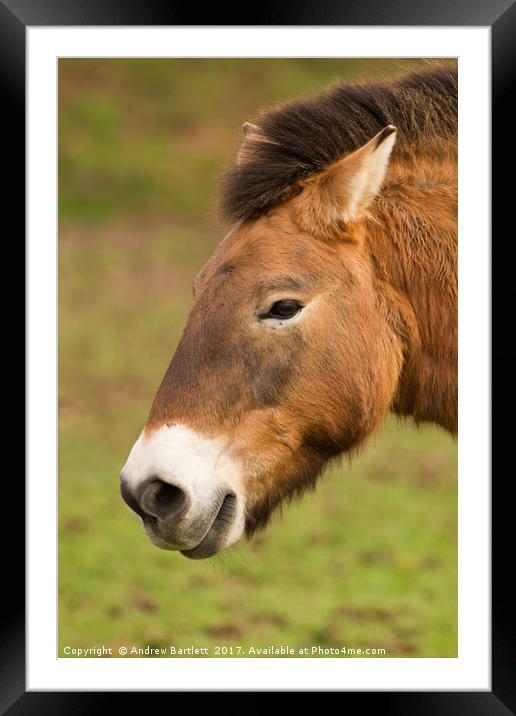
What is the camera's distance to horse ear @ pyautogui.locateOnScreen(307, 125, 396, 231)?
3049 millimetres

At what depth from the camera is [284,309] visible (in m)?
3.07

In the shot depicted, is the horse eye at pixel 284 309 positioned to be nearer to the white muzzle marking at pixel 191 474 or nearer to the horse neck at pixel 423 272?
the horse neck at pixel 423 272

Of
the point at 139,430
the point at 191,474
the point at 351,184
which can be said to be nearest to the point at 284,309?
the point at 351,184

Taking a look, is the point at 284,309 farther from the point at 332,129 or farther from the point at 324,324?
the point at 332,129

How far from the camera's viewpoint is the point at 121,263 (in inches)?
511

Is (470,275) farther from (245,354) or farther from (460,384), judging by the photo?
(245,354)

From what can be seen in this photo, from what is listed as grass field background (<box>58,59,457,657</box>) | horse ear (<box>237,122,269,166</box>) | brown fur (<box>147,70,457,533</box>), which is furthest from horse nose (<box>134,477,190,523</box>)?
horse ear (<box>237,122,269,166</box>)

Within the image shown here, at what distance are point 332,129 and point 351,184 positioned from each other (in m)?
0.34

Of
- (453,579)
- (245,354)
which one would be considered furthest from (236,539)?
(453,579)

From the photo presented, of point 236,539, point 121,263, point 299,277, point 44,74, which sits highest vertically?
point 121,263

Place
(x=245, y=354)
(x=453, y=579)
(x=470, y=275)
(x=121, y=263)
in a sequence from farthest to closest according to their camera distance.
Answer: (x=121, y=263) < (x=453, y=579) < (x=470, y=275) < (x=245, y=354)

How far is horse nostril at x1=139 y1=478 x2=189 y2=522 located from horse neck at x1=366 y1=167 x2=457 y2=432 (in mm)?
998

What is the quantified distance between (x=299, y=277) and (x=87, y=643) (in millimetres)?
2863

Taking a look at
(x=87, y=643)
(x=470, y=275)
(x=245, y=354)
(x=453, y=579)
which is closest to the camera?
(x=245, y=354)
